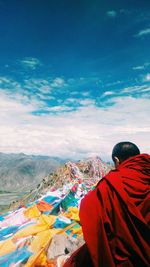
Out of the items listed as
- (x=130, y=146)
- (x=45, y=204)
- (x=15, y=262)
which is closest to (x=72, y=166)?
(x=45, y=204)

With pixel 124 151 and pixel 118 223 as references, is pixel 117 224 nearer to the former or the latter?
pixel 118 223

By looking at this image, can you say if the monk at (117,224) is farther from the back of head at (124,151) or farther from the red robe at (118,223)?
the back of head at (124,151)

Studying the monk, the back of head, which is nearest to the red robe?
the monk

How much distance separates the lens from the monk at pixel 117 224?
2441 millimetres

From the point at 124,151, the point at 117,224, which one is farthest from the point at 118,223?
the point at 124,151

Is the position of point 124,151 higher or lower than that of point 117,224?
higher

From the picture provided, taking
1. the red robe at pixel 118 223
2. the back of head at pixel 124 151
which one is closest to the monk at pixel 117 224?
the red robe at pixel 118 223

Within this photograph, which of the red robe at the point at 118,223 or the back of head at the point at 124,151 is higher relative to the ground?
the back of head at the point at 124,151

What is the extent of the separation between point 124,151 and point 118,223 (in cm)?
85

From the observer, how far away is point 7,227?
782 cm

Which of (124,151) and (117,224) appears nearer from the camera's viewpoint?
(117,224)

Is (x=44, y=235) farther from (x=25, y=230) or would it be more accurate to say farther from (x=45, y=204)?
(x=45, y=204)

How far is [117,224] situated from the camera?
249 cm

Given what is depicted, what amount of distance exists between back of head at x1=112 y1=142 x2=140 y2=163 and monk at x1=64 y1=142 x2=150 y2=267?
0.40 metres
